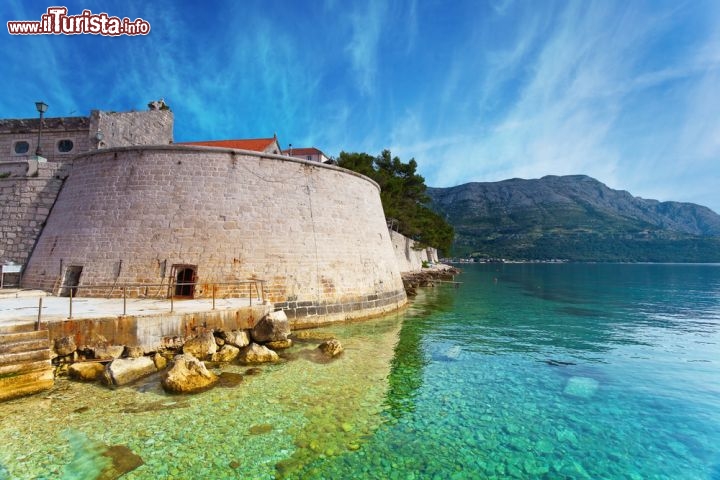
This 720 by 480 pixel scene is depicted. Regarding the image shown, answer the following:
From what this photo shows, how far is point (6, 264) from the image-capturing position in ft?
47.6

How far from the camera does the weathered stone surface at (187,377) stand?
7656 mm

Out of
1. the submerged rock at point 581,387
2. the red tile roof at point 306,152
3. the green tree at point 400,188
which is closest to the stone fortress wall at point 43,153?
the green tree at point 400,188

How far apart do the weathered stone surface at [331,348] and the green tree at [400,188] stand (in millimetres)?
23751

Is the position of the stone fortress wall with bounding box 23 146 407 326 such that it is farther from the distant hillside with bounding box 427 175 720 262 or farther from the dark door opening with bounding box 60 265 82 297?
the distant hillside with bounding box 427 175 720 262

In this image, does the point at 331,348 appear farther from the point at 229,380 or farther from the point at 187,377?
the point at 187,377

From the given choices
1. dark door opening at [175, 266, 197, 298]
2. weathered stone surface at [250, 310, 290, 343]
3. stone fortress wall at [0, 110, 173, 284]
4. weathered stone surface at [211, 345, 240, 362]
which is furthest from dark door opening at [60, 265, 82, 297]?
weathered stone surface at [250, 310, 290, 343]

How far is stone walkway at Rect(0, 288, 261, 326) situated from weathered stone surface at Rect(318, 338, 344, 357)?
9.64 feet

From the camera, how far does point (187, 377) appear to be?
786 cm

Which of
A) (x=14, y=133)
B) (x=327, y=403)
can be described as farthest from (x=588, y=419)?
(x=14, y=133)

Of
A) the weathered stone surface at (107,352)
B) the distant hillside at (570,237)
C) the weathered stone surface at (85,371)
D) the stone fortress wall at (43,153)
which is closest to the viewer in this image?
the weathered stone surface at (85,371)

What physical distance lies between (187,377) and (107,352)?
255 cm

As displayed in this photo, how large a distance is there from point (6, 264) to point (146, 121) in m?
11.8

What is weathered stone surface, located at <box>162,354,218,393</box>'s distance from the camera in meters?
7.66

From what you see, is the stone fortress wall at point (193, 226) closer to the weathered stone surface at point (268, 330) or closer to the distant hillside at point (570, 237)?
the weathered stone surface at point (268, 330)
